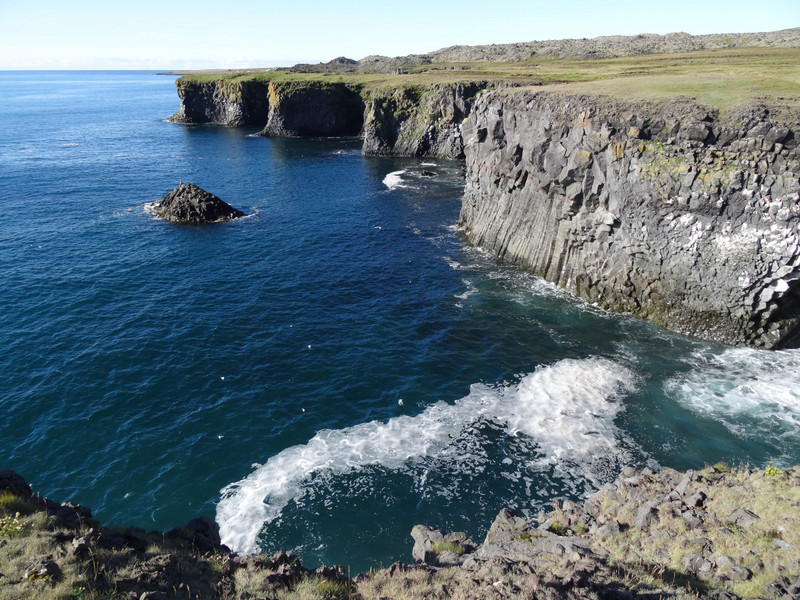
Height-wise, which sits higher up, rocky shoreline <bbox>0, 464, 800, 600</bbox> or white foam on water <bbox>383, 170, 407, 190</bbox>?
white foam on water <bbox>383, 170, 407, 190</bbox>

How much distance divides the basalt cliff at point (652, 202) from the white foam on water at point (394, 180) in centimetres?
2618

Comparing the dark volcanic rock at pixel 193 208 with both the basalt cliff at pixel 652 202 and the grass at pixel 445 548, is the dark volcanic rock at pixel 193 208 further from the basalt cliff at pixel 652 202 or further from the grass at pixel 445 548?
the grass at pixel 445 548

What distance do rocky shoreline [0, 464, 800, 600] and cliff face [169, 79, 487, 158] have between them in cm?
10031

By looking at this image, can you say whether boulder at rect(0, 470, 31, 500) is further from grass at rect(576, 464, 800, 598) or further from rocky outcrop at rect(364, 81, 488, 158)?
rocky outcrop at rect(364, 81, 488, 158)

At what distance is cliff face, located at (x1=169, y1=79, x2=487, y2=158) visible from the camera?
114125 millimetres

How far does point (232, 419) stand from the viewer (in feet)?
112

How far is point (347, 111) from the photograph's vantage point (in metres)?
142

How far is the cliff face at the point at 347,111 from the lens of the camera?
114 meters

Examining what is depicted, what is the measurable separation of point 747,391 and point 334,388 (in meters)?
30.1

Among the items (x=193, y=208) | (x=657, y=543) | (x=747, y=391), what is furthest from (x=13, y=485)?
(x=193, y=208)

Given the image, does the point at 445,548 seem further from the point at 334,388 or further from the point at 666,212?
the point at 666,212

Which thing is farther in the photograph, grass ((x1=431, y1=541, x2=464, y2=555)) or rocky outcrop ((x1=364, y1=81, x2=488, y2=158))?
rocky outcrop ((x1=364, y1=81, x2=488, y2=158))

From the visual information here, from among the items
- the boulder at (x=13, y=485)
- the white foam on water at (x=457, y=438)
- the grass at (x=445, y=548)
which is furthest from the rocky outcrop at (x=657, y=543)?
the boulder at (x=13, y=485)

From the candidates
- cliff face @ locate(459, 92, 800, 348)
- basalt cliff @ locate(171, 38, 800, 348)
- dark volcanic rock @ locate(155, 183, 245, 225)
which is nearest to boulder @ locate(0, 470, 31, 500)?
cliff face @ locate(459, 92, 800, 348)
